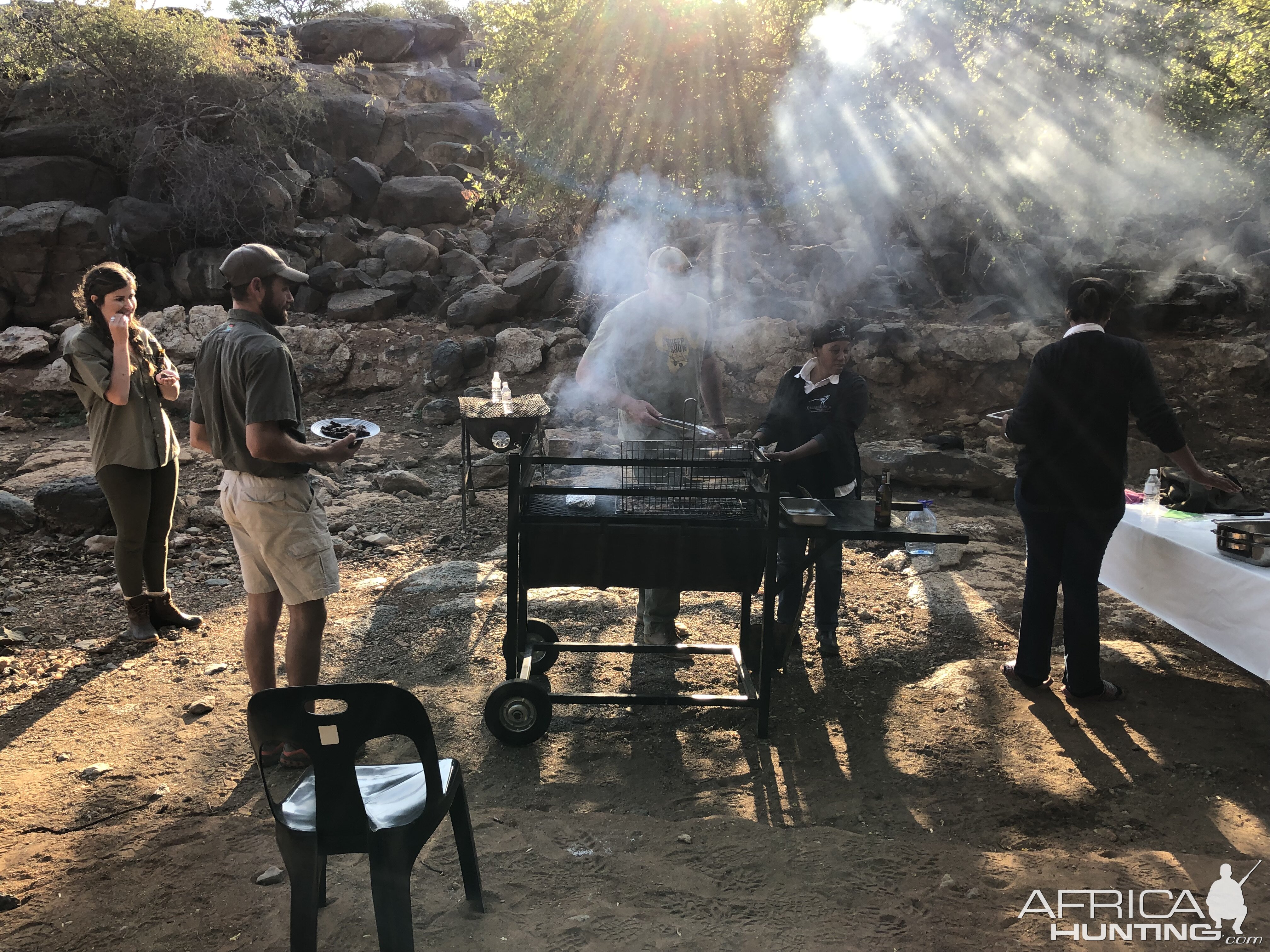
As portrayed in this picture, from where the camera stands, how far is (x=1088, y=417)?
363cm

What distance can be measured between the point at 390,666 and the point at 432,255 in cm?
1270

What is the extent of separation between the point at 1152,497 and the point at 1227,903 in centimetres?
238

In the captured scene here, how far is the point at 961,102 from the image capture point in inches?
412

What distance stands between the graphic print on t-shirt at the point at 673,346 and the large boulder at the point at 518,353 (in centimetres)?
730

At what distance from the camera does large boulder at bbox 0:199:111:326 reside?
567 inches

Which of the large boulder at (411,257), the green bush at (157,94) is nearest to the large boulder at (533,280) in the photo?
the large boulder at (411,257)

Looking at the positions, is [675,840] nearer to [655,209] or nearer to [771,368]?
[771,368]

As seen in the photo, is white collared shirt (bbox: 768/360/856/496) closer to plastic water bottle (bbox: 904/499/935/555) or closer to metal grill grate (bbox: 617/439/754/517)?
plastic water bottle (bbox: 904/499/935/555)

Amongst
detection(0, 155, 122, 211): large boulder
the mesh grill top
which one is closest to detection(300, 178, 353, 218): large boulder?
detection(0, 155, 122, 211): large boulder

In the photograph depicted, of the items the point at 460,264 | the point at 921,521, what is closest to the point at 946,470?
the point at 921,521

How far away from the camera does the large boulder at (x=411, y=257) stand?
51.1ft

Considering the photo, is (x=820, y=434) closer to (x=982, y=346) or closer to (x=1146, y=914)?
(x=1146, y=914)

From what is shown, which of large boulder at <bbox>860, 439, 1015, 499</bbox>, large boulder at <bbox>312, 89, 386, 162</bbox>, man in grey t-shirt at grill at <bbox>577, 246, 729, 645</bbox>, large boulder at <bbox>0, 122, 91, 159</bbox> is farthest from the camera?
large boulder at <bbox>312, 89, 386, 162</bbox>

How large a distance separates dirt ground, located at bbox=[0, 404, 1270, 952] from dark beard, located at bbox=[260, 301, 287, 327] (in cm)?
181
